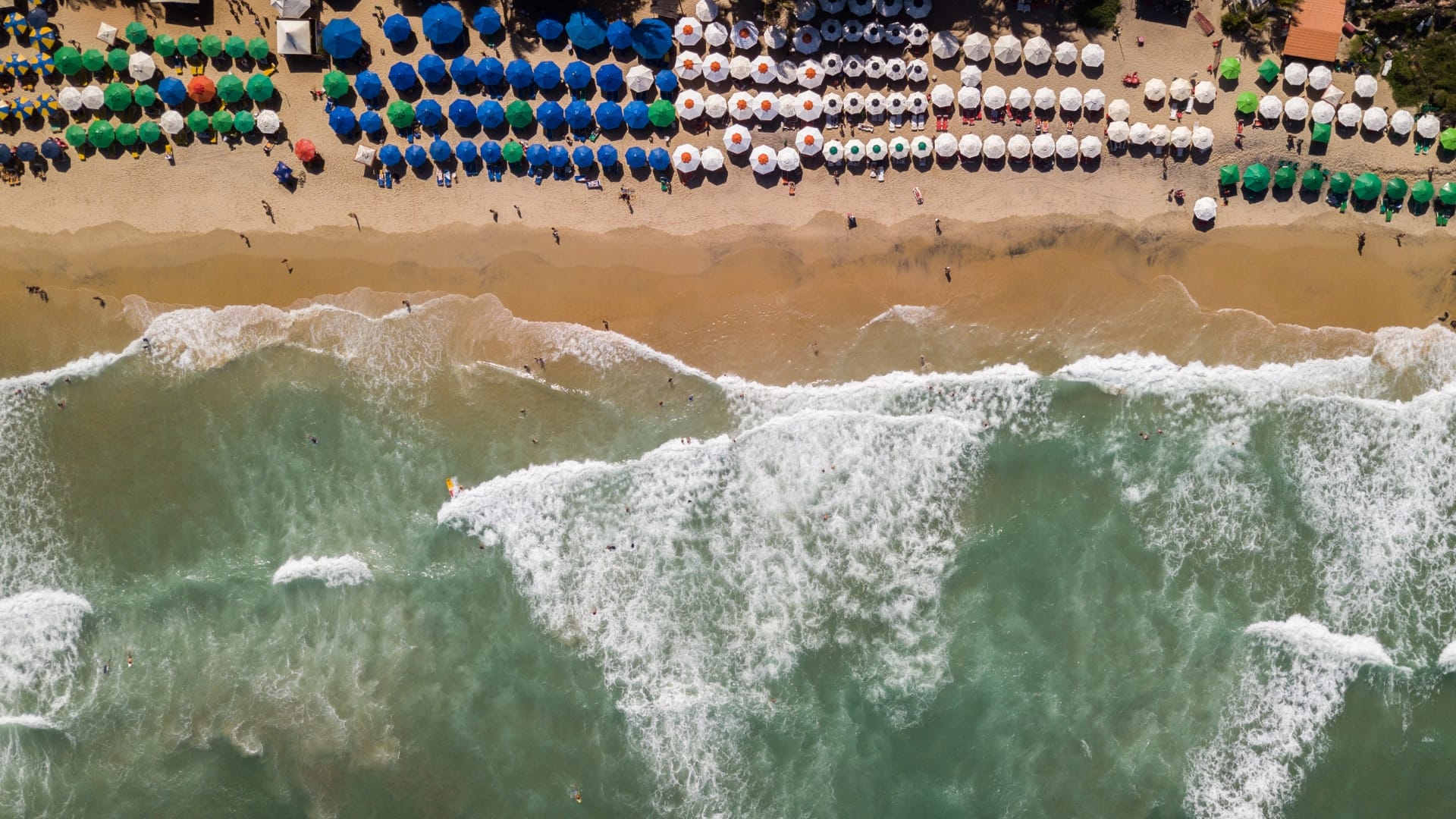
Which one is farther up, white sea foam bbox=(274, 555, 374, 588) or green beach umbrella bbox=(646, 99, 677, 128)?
green beach umbrella bbox=(646, 99, 677, 128)

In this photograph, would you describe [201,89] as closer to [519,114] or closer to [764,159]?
[519,114]

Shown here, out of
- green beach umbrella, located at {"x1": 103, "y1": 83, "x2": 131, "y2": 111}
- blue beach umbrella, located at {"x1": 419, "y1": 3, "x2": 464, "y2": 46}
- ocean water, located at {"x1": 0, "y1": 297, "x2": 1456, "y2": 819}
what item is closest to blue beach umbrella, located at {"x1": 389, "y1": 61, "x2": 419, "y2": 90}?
blue beach umbrella, located at {"x1": 419, "y1": 3, "x2": 464, "y2": 46}

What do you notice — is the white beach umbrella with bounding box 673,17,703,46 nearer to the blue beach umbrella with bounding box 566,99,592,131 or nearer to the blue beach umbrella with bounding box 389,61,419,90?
the blue beach umbrella with bounding box 566,99,592,131

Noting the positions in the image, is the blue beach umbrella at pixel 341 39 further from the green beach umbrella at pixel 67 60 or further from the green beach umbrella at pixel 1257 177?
the green beach umbrella at pixel 1257 177

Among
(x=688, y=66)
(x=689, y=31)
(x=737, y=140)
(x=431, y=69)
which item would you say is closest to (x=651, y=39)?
(x=689, y=31)

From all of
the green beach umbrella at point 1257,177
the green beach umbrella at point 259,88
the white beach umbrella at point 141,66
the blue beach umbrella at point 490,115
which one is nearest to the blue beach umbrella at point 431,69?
the blue beach umbrella at point 490,115

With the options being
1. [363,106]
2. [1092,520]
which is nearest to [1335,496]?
[1092,520]

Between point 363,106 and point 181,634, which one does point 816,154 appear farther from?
point 181,634
